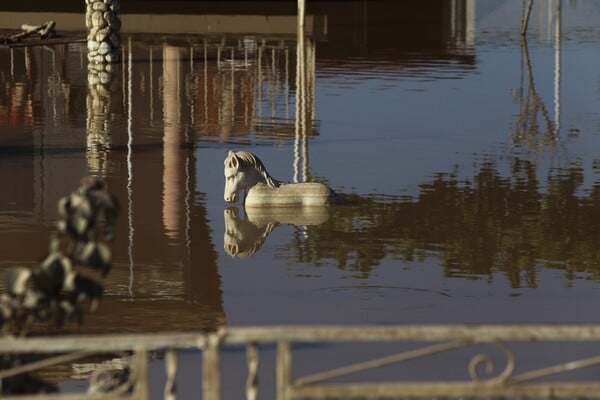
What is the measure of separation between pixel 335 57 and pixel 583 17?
864 inches

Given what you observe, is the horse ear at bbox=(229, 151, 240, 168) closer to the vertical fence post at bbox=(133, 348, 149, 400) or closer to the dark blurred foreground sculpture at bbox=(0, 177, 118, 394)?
the dark blurred foreground sculpture at bbox=(0, 177, 118, 394)

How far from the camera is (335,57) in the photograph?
3944 cm

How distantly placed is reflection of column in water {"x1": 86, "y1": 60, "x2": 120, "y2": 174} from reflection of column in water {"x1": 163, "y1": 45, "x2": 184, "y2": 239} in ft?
3.22

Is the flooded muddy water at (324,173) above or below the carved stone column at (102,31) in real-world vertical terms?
below

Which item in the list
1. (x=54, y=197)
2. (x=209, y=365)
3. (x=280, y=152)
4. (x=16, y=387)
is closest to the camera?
(x=209, y=365)

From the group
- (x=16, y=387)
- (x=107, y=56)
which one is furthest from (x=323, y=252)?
(x=107, y=56)

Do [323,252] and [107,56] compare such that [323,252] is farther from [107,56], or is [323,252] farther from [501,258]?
[107,56]

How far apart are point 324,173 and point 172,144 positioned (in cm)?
342

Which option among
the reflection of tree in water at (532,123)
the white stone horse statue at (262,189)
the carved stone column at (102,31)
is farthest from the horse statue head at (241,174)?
the carved stone column at (102,31)

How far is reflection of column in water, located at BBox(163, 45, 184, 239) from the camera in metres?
18.2

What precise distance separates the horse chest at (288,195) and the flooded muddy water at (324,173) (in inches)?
7.7

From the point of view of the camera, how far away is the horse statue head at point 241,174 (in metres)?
17.8

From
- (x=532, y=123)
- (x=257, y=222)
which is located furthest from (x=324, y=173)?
(x=532, y=123)

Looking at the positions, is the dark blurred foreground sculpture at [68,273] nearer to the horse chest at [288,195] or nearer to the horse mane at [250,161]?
the horse mane at [250,161]
